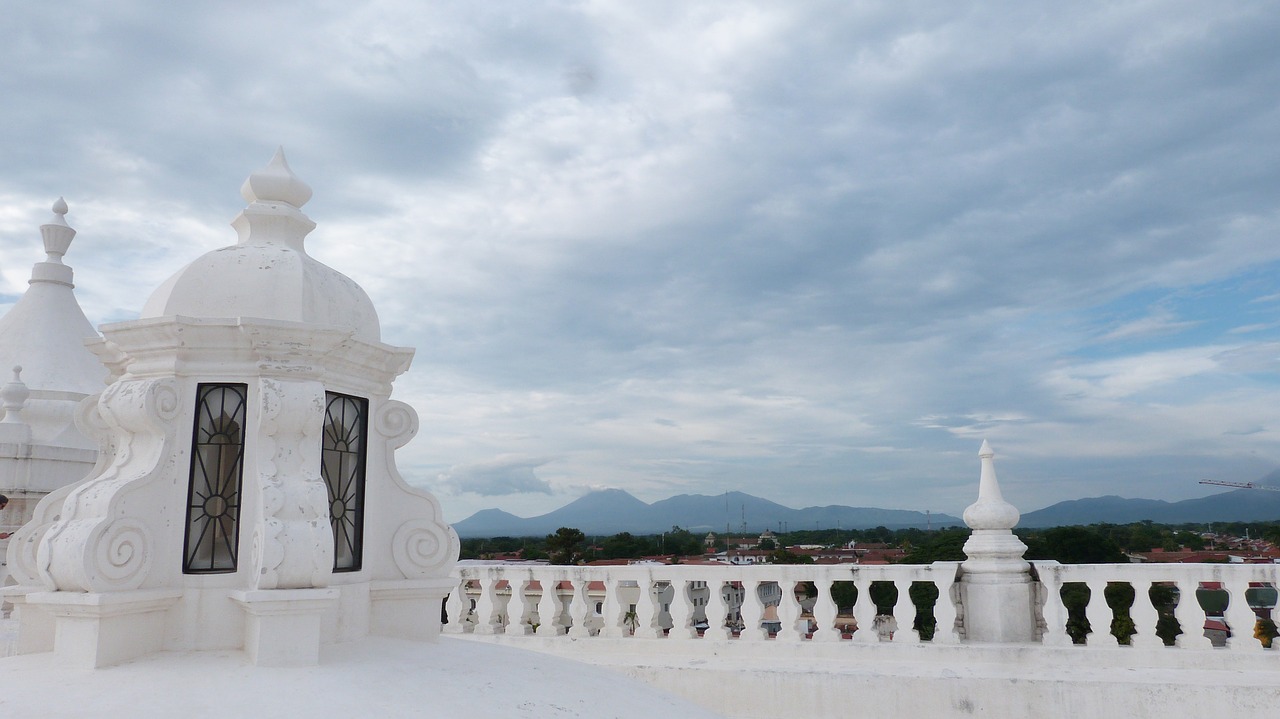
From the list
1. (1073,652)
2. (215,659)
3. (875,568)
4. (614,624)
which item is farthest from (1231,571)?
(215,659)

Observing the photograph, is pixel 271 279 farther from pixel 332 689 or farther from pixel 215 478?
pixel 332 689

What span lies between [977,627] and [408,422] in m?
5.49

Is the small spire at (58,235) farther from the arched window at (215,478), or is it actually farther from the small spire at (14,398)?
the arched window at (215,478)

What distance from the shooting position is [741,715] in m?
7.38

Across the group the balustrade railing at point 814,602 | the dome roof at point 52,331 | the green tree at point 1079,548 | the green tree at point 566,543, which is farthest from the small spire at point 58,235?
the green tree at point 1079,548

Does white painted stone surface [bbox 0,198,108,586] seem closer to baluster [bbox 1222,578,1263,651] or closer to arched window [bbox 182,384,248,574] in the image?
arched window [bbox 182,384,248,574]

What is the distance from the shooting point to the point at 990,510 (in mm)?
7898

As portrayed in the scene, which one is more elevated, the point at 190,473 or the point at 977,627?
the point at 190,473

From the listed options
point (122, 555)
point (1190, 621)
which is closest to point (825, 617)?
point (1190, 621)

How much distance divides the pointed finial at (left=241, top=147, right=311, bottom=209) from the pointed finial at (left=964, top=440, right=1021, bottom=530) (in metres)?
6.28

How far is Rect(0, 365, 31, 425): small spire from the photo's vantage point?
30.3 ft

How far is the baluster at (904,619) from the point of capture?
25.2 feet

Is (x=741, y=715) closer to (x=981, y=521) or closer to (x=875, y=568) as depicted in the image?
(x=875, y=568)

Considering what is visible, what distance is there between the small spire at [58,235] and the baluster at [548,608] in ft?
25.6
